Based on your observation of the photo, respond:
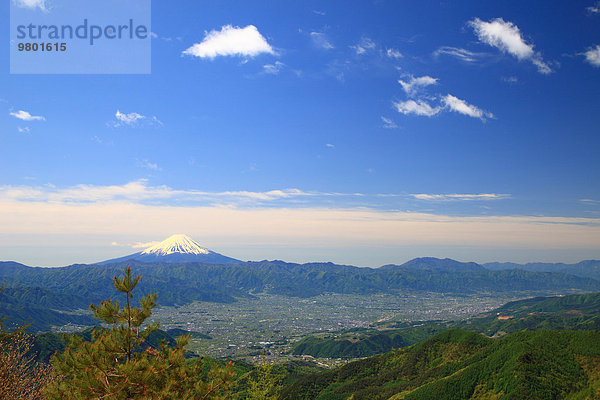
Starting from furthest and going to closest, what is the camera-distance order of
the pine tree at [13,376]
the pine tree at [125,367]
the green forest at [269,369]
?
the pine tree at [13,376] < the green forest at [269,369] < the pine tree at [125,367]

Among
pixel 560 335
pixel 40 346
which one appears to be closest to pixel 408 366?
pixel 560 335

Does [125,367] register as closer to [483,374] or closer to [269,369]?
[269,369]

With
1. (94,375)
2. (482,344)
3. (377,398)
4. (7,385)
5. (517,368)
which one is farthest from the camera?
(482,344)

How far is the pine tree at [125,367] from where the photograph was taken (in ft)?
56.0

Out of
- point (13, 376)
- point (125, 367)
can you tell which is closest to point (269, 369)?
point (13, 376)

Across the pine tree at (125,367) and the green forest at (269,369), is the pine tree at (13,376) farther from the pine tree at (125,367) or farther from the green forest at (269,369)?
the pine tree at (125,367)

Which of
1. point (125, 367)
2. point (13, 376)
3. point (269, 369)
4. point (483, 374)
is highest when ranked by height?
point (125, 367)

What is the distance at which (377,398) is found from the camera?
114 meters

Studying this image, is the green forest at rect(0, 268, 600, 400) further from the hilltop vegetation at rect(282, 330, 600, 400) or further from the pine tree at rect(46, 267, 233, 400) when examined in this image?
the hilltop vegetation at rect(282, 330, 600, 400)

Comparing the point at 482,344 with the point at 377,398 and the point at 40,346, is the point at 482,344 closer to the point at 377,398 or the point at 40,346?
the point at 377,398

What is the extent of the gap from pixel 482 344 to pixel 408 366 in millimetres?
30872

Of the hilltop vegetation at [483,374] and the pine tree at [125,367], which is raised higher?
the pine tree at [125,367]

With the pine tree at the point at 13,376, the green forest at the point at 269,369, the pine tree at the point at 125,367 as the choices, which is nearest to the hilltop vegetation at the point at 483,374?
the green forest at the point at 269,369

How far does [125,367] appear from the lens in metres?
16.9
